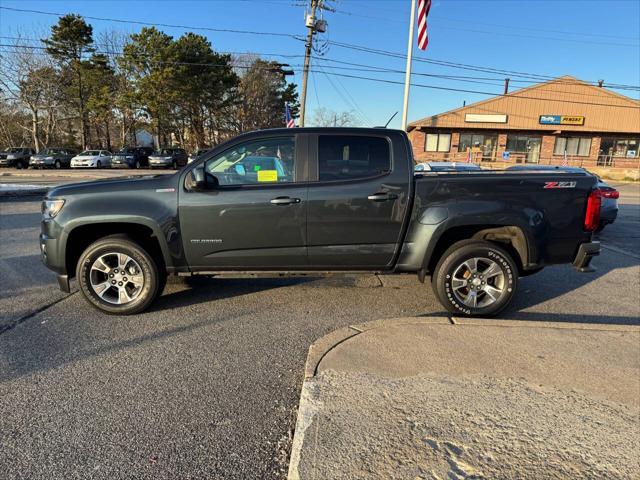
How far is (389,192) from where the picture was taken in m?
4.13

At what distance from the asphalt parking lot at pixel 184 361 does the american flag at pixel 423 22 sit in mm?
12388

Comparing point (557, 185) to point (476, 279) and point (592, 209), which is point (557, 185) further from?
point (476, 279)

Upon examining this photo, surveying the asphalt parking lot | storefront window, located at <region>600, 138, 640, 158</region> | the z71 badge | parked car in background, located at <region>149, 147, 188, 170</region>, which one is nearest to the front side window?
the asphalt parking lot

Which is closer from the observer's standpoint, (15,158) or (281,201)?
(281,201)

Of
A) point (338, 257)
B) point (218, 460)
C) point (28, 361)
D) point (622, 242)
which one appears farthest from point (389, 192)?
point (622, 242)

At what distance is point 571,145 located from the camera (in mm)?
39750

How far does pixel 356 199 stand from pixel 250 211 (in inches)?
41.3

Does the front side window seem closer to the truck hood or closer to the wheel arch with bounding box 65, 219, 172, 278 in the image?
the truck hood

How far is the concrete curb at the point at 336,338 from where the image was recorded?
245cm

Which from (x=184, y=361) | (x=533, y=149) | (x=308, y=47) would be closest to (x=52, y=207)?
(x=184, y=361)

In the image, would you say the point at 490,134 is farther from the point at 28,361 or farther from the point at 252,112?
the point at 28,361

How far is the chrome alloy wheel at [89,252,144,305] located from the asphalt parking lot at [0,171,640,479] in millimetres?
230

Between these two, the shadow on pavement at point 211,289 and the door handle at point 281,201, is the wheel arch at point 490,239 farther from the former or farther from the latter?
the shadow on pavement at point 211,289

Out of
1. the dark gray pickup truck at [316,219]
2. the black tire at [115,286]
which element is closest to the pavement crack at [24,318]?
the dark gray pickup truck at [316,219]
